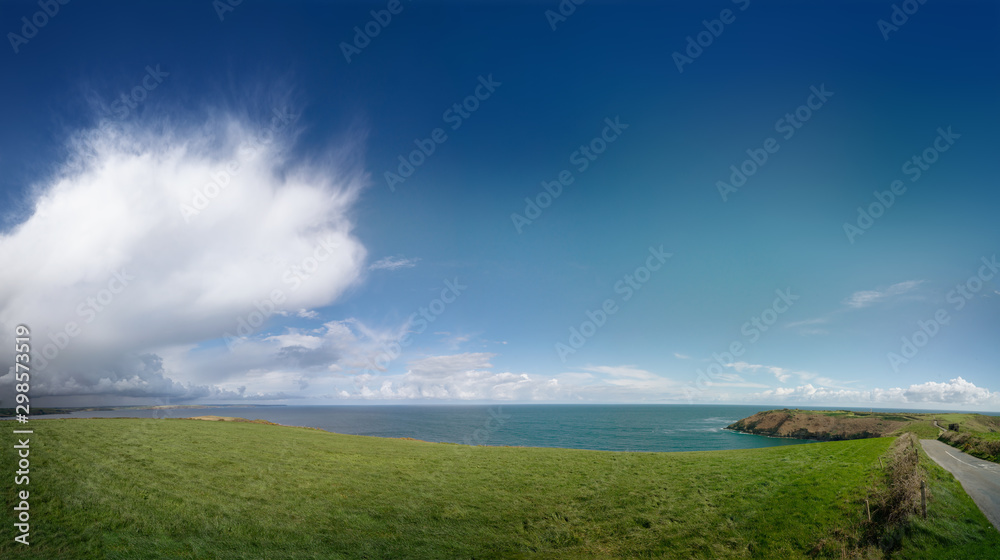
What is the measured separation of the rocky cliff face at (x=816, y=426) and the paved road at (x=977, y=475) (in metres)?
59.6

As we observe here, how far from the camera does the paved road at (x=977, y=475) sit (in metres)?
15.6

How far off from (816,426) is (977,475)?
3194 inches

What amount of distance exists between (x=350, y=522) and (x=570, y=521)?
890 cm

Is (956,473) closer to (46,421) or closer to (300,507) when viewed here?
(300,507)

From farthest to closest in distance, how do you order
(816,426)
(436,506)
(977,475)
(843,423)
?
(816,426) → (843,423) → (977,475) → (436,506)

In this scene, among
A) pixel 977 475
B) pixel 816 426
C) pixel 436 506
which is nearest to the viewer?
pixel 436 506

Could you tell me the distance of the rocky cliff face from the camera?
76.8 metres

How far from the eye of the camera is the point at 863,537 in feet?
43.6

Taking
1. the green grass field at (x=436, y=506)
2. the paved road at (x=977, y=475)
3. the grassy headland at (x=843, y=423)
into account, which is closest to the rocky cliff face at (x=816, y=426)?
the grassy headland at (x=843, y=423)

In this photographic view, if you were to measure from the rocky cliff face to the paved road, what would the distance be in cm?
5959

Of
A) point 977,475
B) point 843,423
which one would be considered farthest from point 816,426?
point 977,475

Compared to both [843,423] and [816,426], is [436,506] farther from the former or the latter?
[816,426]

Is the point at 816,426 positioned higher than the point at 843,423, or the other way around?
the point at 843,423

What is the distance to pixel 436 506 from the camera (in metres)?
17.2
